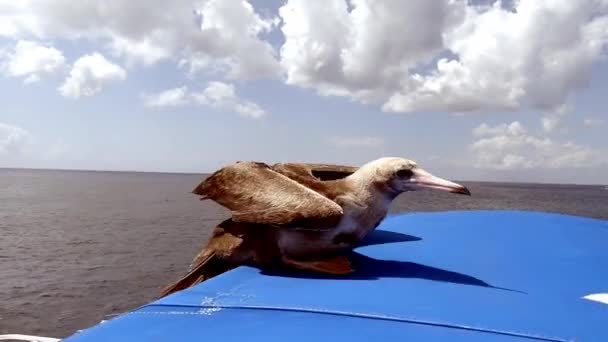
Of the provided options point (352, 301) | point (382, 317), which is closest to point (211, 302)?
point (352, 301)

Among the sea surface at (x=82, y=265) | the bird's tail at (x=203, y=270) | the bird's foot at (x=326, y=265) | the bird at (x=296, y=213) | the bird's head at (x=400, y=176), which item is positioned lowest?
the sea surface at (x=82, y=265)

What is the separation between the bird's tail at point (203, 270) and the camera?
15.0 feet

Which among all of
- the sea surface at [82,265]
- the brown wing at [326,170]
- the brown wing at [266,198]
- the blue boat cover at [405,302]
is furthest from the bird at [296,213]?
the sea surface at [82,265]

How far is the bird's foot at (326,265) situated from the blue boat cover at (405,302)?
0.08 m

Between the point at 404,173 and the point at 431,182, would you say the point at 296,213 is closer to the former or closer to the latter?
the point at 404,173

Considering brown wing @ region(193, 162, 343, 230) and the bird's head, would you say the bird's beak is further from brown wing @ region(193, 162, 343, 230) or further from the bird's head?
brown wing @ region(193, 162, 343, 230)

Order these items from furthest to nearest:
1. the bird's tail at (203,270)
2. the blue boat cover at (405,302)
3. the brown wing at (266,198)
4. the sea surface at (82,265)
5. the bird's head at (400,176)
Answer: the sea surface at (82,265) → the bird's tail at (203,270) → the bird's head at (400,176) → the brown wing at (266,198) → the blue boat cover at (405,302)

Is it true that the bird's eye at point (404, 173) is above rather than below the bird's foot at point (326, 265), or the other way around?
above

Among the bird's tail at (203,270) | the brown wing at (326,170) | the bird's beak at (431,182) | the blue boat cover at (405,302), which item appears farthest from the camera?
the brown wing at (326,170)

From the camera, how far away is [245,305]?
3.20 meters

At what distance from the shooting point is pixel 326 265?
4082 mm


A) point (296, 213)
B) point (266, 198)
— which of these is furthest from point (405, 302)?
point (266, 198)

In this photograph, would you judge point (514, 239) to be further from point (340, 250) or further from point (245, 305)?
point (245, 305)

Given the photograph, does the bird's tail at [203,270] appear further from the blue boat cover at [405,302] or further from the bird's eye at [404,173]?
the bird's eye at [404,173]
